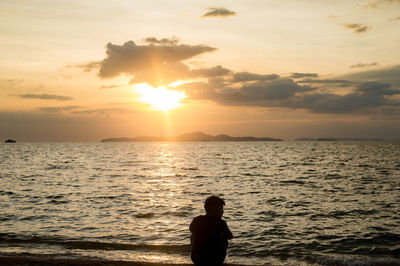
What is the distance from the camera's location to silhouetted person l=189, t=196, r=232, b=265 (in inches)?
328

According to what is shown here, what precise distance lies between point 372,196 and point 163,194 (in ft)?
60.6

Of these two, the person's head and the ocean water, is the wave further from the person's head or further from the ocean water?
the person's head

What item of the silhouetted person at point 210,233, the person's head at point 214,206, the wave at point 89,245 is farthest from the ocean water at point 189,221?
the person's head at point 214,206

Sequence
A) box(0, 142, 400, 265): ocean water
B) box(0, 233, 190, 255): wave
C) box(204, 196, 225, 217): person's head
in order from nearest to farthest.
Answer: box(204, 196, 225, 217): person's head → box(0, 142, 400, 265): ocean water → box(0, 233, 190, 255): wave

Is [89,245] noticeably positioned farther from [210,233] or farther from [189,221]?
[210,233]

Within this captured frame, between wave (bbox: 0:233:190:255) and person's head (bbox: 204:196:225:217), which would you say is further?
wave (bbox: 0:233:190:255)

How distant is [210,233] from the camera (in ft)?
27.4

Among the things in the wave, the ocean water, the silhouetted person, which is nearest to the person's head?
the silhouetted person

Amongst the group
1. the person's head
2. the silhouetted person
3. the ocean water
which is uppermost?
the person's head

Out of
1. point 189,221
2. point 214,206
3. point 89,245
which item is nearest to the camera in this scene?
point 214,206

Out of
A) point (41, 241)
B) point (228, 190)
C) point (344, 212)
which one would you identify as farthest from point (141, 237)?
point (228, 190)

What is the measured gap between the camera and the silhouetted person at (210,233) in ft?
27.3

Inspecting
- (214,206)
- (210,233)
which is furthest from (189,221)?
(214,206)

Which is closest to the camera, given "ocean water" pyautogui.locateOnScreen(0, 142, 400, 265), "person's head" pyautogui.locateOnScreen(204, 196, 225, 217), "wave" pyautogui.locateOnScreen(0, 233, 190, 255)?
"person's head" pyautogui.locateOnScreen(204, 196, 225, 217)
